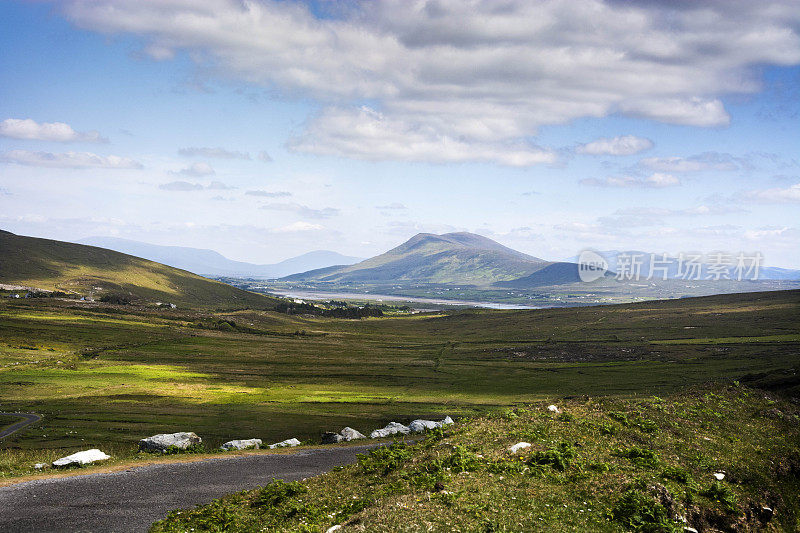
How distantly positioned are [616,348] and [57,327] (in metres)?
152

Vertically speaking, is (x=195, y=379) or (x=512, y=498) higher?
(x=512, y=498)

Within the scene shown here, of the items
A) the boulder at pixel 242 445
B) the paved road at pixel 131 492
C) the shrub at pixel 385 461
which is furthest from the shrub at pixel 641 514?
the boulder at pixel 242 445

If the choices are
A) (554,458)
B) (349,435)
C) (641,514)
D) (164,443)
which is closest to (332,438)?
(349,435)

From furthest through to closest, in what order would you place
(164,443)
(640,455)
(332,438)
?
(332,438)
(164,443)
(640,455)

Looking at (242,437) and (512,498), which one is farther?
(242,437)

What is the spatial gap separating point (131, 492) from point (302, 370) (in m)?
95.7

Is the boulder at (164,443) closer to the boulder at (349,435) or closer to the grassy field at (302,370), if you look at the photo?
the grassy field at (302,370)

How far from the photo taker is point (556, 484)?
20.1 meters

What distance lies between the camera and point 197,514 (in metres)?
20.6

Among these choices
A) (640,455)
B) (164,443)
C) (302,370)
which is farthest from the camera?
(302,370)

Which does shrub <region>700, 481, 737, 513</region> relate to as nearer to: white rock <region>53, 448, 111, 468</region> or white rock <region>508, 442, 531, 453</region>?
white rock <region>508, 442, 531, 453</region>

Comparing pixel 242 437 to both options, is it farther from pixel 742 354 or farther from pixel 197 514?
pixel 742 354

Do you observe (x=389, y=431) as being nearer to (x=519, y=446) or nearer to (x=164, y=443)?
(x=164, y=443)

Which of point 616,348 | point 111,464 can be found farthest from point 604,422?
point 616,348
